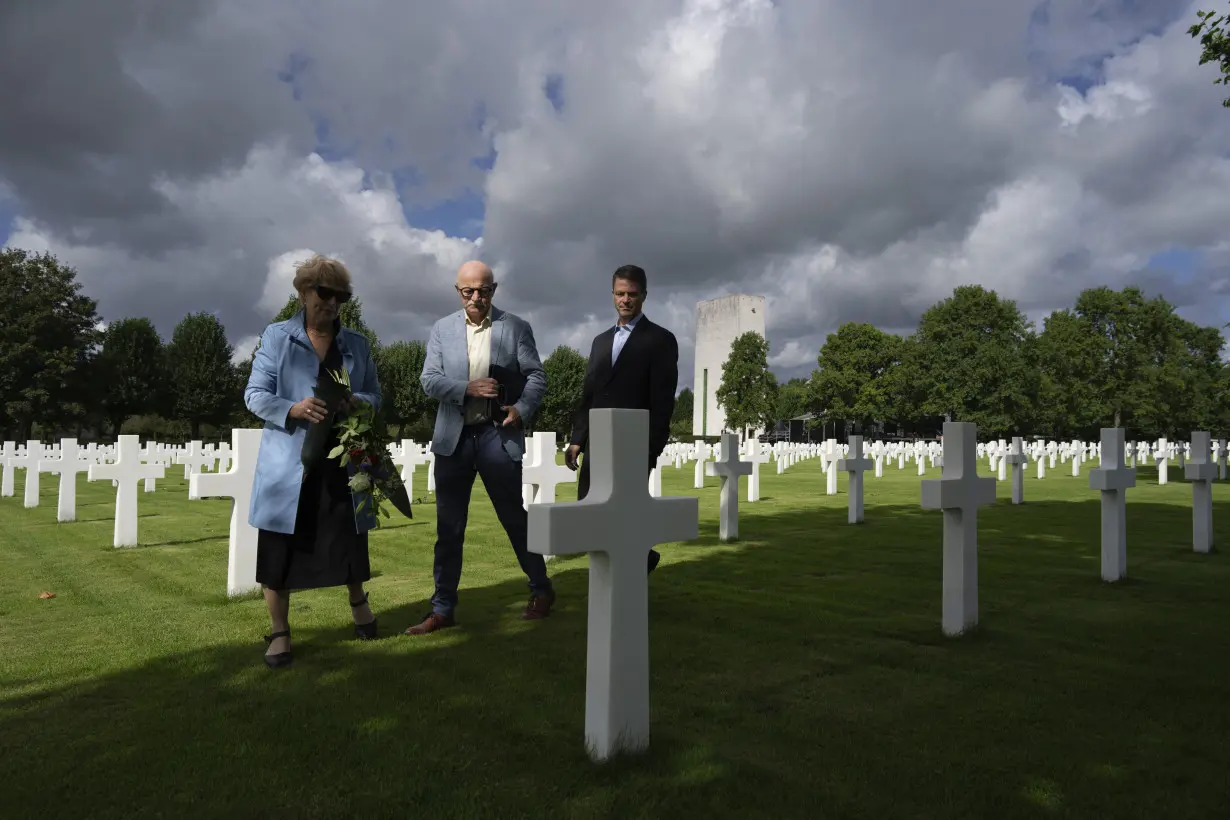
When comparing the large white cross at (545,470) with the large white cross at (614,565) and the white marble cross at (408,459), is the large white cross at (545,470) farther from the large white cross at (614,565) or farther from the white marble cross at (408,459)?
the white marble cross at (408,459)

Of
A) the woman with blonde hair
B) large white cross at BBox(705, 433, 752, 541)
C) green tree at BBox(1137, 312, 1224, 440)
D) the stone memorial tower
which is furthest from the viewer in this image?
the stone memorial tower

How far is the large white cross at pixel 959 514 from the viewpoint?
4305 millimetres

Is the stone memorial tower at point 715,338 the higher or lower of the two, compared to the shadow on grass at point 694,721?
higher

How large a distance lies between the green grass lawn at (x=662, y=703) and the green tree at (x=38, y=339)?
4201cm

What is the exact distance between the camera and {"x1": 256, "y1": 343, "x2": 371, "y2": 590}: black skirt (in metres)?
3.83

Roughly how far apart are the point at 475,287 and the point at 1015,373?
48.9 m

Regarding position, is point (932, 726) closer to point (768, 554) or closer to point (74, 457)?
point (768, 554)

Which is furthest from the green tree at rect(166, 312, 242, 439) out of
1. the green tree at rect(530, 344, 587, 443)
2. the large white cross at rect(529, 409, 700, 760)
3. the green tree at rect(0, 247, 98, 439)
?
the large white cross at rect(529, 409, 700, 760)

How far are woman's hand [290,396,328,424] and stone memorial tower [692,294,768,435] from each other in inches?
2413

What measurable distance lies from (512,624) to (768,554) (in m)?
3.60

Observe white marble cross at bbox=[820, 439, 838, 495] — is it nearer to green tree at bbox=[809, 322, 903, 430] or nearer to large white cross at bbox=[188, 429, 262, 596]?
large white cross at bbox=[188, 429, 262, 596]

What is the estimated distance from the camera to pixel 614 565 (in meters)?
2.55

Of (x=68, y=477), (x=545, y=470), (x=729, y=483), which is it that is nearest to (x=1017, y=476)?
(x=729, y=483)

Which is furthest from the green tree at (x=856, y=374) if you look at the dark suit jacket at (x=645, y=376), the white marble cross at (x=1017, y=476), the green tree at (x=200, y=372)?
the dark suit jacket at (x=645, y=376)
